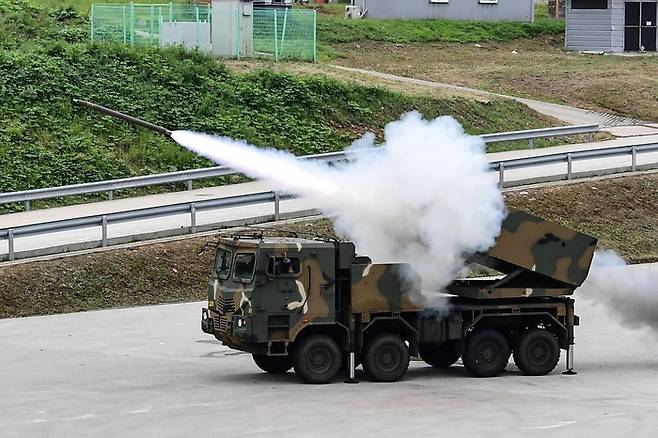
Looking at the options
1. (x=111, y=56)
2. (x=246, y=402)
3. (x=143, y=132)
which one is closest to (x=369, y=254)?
(x=246, y=402)

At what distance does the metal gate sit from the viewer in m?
58.7

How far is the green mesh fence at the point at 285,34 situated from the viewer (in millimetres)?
49344

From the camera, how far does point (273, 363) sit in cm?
2262

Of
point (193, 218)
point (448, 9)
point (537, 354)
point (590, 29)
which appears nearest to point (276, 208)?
point (193, 218)

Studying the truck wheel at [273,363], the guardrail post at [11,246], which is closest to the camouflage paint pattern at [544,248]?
the truck wheel at [273,363]

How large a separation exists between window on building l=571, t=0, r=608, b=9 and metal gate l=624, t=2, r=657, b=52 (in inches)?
36.4

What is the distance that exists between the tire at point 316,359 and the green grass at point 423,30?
35.0 meters

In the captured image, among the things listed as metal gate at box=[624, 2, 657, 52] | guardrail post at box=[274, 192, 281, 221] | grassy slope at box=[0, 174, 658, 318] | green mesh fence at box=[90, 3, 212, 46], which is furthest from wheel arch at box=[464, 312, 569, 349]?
metal gate at box=[624, 2, 657, 52]

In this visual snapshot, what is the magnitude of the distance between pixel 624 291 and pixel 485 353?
3.30 meters

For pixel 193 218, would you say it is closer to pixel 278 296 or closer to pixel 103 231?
pixel 103 231

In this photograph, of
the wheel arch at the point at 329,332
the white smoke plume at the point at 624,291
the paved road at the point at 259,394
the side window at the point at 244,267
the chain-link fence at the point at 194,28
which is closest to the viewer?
the paved road at the point at 259,394

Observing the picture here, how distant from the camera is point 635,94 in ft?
161

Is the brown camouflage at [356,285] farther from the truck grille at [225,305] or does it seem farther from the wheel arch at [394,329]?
the wheel arch at [394,329]

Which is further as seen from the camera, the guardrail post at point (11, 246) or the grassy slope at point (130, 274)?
the guardrail post at point (11, 246)
